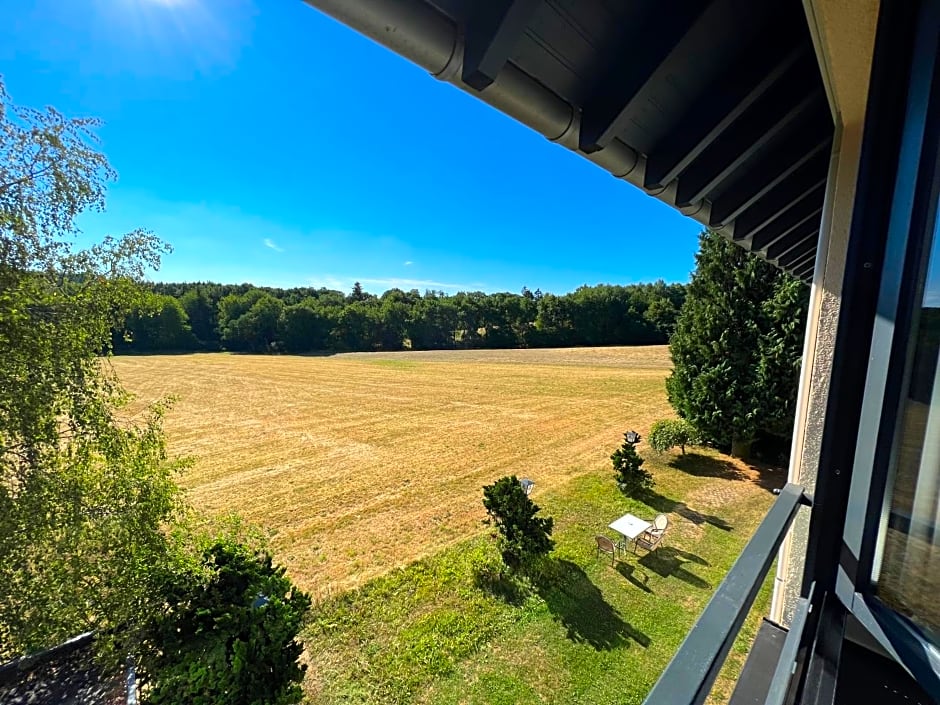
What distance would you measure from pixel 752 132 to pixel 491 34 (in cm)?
141

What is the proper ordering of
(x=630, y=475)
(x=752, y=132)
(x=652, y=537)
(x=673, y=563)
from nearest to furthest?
(x=752, y=132)
(x=673, y=563)
(x=652, y=537)
(x=630, y=475)

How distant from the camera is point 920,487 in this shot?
0.94 metres

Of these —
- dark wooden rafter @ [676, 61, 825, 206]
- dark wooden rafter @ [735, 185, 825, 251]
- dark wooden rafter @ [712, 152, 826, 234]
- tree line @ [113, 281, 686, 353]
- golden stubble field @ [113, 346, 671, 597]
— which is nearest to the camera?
dark wooden rafter @ [676, 61, 825, 206]

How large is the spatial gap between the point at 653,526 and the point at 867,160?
19.3ft

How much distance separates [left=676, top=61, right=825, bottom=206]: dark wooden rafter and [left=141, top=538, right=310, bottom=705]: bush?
4222mm

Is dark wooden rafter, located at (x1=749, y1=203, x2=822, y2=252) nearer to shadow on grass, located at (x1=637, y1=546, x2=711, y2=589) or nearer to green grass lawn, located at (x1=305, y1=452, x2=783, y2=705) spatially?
green grass lawn, located at (x1=305, y1=452, x2=783, y2=705)

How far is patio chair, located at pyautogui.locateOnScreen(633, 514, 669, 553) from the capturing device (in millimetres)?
5703

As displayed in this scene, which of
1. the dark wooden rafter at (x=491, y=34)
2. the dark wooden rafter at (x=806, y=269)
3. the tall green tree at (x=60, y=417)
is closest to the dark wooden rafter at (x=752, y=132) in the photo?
the dark wooden rafter at (x=491, y=34)

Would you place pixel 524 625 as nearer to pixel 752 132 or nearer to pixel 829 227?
pixel 829 227

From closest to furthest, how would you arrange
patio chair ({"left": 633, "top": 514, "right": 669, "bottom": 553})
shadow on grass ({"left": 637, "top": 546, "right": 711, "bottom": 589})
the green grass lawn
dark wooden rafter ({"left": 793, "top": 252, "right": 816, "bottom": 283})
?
the green grass lawn → dark wooden rafter ({"left": 793, "top": 252, "right": 816, "bottom": 283}) → shadow on grass ({"left": 637, "top": 546, "right": 711, "bottom": 589}) → patio chair ({"left": 633, "top": 514, "right": 669, "bottom": 553})

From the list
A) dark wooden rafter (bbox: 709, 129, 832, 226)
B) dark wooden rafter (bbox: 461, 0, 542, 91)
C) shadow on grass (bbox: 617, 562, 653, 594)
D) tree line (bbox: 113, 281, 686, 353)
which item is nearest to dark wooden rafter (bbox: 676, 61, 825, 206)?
dark wooden rafter (bbox: 709, 129, 832, 226)

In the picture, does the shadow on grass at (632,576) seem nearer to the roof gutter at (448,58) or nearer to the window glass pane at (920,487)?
the window glass pane at (920,487)

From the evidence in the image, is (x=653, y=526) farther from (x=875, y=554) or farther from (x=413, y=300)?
(x=413, y=300)

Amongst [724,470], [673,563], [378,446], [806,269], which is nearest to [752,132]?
[806,269]
